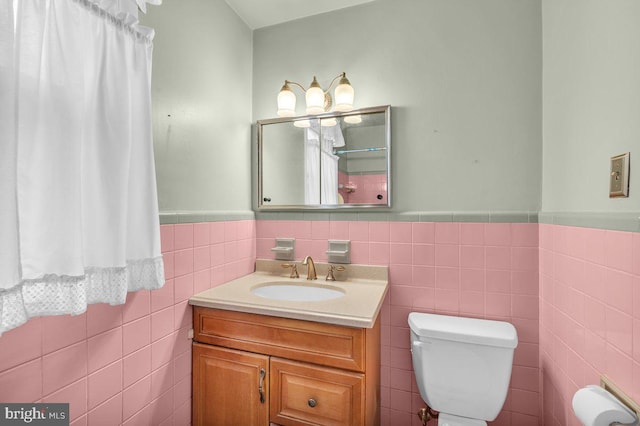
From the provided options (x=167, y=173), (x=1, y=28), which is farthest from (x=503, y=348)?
(x=1, y=28)

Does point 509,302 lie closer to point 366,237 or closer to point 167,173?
point 366,237

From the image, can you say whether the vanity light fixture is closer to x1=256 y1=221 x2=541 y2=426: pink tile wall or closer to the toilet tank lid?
x1=256 y1=221 x2=541 y2=426: pink tile wall

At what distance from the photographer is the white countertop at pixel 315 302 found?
1.17 m

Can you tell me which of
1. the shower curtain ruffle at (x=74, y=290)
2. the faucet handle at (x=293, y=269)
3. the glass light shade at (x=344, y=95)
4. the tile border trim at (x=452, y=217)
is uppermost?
the glass light shade at (x=344, y=95)

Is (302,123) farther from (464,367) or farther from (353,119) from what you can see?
(464,367)

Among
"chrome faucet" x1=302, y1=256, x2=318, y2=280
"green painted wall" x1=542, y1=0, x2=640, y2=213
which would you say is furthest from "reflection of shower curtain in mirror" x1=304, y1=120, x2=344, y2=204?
"green painted wall" x1=542, y1=0, x2=640, y2=213

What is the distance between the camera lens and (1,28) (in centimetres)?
68

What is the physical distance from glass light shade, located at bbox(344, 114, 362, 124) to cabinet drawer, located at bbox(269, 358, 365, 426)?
1.28 m

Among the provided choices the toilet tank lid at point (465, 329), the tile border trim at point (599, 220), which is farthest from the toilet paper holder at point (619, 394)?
the tile border trim at point (599, 220)

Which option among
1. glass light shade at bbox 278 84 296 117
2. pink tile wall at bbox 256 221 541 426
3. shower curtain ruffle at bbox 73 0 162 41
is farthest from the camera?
glass light shade at bbox 278 84 296 117

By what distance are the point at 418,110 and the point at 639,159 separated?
0.98 metres

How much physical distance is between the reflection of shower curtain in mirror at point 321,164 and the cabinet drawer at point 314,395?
91 cm

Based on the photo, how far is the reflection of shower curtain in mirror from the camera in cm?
174

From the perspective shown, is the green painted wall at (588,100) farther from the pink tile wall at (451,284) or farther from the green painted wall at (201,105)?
the green painted wall at (201,105)
